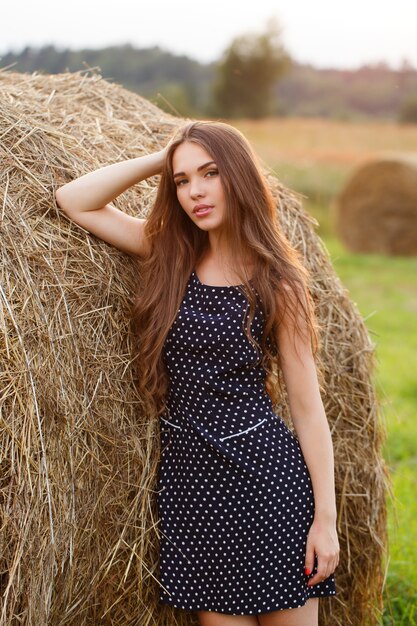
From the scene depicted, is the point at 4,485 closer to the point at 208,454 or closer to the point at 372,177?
the point at 208,454

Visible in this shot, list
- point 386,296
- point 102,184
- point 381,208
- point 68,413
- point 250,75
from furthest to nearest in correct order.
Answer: point 250,75 → point 381,208 → point 386,296 → point 102,184 → point 68,413

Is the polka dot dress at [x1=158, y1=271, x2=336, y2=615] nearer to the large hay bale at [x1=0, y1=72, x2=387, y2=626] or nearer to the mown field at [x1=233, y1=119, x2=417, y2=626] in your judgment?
the large hay bale at [x1=0, y1=72, x2=387, y2=626]

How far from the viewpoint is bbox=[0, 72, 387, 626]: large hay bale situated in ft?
7.95

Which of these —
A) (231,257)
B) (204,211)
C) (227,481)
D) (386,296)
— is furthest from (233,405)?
(386,296)

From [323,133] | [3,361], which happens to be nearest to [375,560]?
[3,361]

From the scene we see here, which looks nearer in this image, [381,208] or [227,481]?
[227,481]

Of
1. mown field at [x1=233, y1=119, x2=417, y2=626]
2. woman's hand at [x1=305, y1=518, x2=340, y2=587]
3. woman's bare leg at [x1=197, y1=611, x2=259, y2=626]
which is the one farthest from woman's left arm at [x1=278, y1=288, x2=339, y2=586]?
mown field at [x1=233, y1=119, x2=417, y2=626]

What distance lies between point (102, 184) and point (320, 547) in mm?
1360

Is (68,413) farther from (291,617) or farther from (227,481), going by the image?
(291,617)

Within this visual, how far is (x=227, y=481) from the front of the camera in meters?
2.61

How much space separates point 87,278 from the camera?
108 inches

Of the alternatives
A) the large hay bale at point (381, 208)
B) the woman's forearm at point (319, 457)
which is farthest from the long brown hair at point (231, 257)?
the large hay bale at point (381, 208)

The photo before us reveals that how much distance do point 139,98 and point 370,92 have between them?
47058 mm

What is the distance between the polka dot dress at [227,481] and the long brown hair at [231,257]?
0.05m
